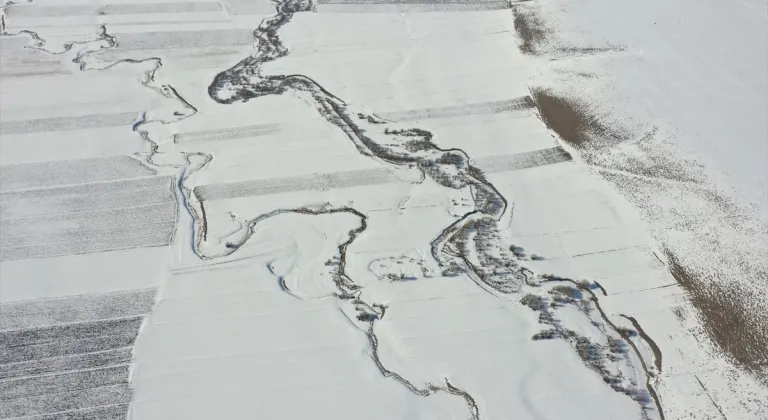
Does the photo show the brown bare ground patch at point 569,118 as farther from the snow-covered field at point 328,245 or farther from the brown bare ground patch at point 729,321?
the brown bare ground patch at point 729,321

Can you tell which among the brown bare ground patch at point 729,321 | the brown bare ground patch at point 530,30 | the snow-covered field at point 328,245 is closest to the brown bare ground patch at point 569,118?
the snow-covered field at point 328,245

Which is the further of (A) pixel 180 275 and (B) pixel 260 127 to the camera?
(B) pixel 260 127

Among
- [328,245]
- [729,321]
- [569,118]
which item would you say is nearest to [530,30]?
[569,118]

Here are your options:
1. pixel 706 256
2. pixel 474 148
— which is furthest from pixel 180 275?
pixel 706 256

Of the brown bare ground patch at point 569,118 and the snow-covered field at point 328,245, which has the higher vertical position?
the brown bare ground patch at point 569,118

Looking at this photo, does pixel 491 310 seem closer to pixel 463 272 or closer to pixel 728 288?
pixel 463 272

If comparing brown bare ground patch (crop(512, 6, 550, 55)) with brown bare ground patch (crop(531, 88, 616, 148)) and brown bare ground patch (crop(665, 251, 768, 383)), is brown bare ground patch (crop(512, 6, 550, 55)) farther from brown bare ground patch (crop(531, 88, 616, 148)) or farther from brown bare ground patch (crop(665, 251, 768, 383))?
brown bare ground patch (crop(665, 251, 768, 383))
